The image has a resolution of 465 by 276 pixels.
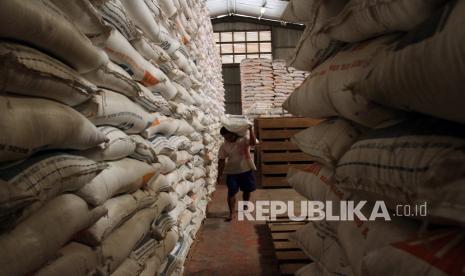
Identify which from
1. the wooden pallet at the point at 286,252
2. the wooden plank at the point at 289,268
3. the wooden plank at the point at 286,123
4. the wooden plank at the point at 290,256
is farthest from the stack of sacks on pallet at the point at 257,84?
the wooden plank at the point at 289,268

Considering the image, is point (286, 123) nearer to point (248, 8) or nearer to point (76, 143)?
point (76, 143)

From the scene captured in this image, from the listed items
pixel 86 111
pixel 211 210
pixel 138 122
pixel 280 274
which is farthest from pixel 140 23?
pixel 211 210

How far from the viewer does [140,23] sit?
86.1 inches

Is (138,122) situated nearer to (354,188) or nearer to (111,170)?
(111,170)

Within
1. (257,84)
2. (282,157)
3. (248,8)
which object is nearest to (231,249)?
(282,157)

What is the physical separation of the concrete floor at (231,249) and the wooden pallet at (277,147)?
1564 mm

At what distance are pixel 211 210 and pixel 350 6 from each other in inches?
185

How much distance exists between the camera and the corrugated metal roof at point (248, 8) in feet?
37.5

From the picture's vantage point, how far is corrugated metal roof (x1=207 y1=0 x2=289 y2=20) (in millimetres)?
11430

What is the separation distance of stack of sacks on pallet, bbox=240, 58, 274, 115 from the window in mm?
4421

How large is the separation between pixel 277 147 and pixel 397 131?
5.65m

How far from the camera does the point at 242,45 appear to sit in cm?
1462

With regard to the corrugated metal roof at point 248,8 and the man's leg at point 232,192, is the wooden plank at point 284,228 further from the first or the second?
the corrugated metal roof at point 248,8

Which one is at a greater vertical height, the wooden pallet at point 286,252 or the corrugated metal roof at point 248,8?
the corrugated metal roof at point 248,8
